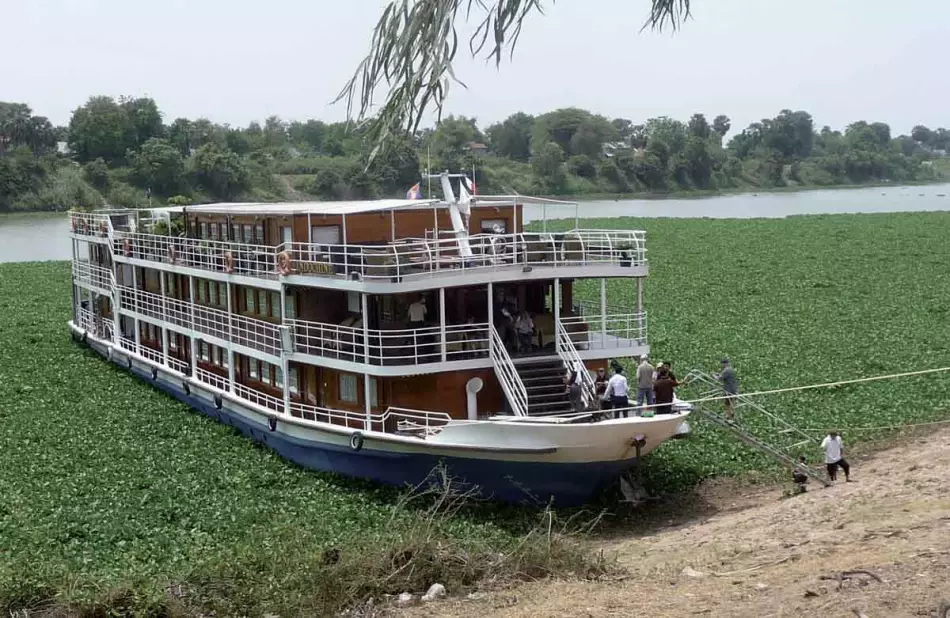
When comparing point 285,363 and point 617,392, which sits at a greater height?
point 285,363

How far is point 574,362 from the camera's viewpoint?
60.8 feet

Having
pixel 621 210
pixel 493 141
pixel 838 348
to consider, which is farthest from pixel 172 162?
pixel 838 348

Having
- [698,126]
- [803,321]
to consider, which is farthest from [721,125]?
[803,321]

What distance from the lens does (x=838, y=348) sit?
29172 millimetres

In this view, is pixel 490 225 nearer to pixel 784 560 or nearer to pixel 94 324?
pixel 784 560

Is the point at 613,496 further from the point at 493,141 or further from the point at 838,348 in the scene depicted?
the point at 493,141

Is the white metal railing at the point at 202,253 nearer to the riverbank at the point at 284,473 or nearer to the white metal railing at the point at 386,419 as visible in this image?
the white metal railing at the point at 386,419

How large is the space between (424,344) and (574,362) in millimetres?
2877

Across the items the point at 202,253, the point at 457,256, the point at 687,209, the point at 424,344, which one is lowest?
the point at 687,209

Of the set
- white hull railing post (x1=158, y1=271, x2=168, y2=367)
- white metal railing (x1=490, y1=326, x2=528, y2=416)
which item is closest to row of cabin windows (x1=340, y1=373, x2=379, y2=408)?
white metal railing (x1=490, y1=326, x2=528, y2=416)

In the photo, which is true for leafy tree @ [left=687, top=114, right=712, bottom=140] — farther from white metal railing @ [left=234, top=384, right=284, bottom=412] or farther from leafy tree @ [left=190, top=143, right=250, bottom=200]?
white metal railing @ [left=234, top=384, right=284, bottom=412]

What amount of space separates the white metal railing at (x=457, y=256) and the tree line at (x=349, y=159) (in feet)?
94.4

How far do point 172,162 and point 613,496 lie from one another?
72019 millimetres

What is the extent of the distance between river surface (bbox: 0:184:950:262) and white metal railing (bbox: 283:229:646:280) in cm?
3408
